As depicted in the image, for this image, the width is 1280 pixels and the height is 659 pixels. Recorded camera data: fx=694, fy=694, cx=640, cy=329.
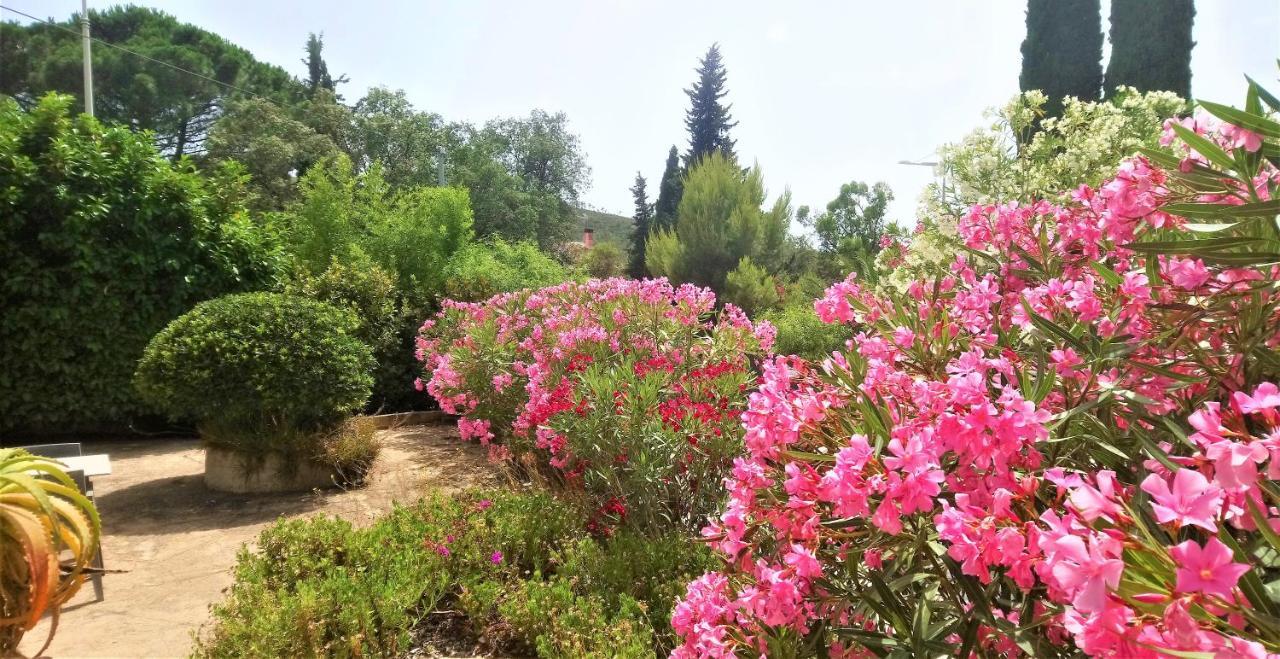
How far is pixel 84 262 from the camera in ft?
20.6

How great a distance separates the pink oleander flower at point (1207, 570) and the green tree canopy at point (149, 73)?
26.8 meters

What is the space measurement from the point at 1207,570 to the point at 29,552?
1.50 metres

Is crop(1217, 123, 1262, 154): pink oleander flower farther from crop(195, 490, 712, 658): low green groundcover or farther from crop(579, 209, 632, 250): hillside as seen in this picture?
crop(579, 209, 632, 250): hillside

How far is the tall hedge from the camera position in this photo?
621 centimetres

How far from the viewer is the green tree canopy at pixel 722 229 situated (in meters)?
17.7

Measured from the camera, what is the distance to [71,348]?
641 centimetres

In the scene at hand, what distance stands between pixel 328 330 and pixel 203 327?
825mm

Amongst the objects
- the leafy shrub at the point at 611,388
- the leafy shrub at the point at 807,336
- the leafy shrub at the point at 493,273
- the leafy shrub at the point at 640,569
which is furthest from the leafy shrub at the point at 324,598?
the leafy shrub at the point at 807,336

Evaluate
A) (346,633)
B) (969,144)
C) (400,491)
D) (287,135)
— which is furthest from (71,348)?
(287,135)

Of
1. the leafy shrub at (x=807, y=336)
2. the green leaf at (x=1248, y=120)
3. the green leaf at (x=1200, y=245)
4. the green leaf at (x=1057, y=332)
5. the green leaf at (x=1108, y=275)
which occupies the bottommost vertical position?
the leafy shrub at (x=807, y=336)

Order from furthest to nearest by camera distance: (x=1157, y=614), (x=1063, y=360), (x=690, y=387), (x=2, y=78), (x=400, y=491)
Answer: (x=2, y=78) < (x=400, y=491) < (x=690, y=387) < (x=1063, y=360) < (x=1157, y=614)

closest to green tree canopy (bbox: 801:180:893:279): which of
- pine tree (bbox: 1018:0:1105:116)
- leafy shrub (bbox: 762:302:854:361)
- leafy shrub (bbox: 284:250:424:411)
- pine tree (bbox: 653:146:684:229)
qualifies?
pine tree (bbox: 653:146:684:229)

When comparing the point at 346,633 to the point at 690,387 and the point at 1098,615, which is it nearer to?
the point at 690,387

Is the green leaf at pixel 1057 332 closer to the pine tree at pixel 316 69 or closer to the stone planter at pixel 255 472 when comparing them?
the stone planter at pixel 255 472
